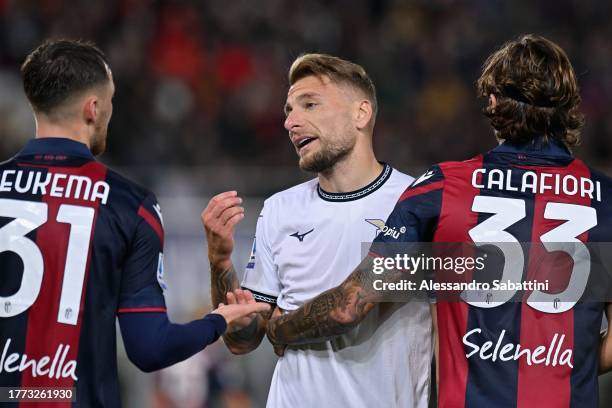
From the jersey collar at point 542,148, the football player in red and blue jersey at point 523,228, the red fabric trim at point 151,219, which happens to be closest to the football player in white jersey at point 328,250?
the football player in red and blue jersey at point 523,228

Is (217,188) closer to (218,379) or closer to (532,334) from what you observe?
(218,379)

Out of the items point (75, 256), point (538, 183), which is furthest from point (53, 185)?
point (538, 183)

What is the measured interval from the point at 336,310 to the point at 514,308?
2.44 ft

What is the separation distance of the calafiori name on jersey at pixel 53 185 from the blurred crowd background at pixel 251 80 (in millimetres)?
5490

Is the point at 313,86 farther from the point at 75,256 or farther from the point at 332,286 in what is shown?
the point at 75,256

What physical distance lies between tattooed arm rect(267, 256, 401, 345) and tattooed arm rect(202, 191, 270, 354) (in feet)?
0.74

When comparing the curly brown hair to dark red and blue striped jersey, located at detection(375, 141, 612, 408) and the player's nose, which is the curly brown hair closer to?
dark red and blue striped jersey, located at detection(375, 141, 612, 408)

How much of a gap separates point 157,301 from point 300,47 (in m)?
9.71

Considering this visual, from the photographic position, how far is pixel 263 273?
477cm

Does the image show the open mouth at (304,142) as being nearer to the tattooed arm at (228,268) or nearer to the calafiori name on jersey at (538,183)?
the tattooed arm at (228,268)

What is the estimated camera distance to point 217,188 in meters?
9.70

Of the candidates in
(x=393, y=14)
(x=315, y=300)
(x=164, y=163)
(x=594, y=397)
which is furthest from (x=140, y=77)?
(x=594, y=397)

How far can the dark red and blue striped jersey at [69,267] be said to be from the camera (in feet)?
12.2

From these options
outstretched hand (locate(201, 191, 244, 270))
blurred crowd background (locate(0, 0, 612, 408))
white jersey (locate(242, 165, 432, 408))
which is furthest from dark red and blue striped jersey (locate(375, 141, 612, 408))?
blurred crowd background (locate(0, 0, 612, 408))
